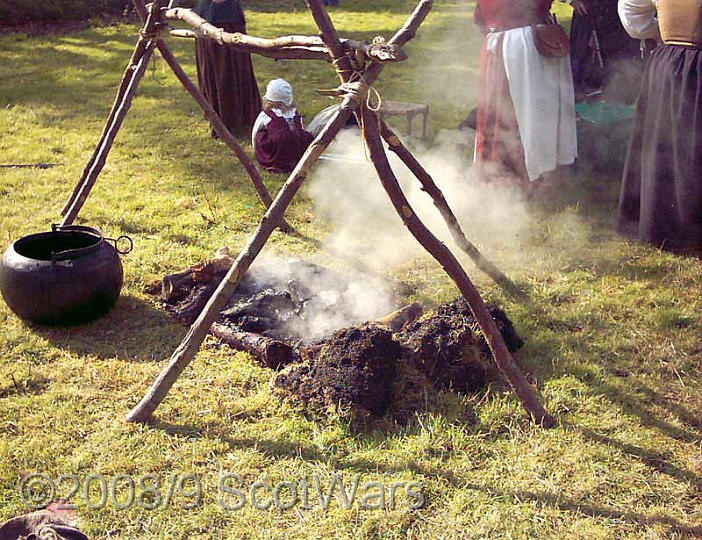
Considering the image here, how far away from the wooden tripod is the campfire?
13.9 inches

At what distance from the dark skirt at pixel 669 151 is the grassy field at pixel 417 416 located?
27 centimetres

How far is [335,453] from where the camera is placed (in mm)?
3287

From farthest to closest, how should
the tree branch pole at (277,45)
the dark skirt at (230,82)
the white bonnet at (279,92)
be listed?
the dark skirt at (230,82), the white bonnet at (279,92), the tree branch pole at (277,45)

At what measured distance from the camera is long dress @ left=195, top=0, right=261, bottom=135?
7453mm

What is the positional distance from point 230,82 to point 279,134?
1522mm

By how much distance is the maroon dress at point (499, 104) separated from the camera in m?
5.70

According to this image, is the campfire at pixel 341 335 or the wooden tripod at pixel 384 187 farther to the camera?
the campfire at pixel 341 335

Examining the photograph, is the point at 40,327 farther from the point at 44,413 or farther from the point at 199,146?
the point at 199,146

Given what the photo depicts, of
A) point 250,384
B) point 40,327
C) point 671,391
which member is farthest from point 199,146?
point 671,391

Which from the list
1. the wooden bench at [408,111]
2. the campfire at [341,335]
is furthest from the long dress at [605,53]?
the campfire at [341,335]

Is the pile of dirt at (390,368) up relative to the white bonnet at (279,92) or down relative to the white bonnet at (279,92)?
down

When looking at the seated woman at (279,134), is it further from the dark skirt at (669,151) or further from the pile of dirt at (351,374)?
the pile of dirt at (351,374)

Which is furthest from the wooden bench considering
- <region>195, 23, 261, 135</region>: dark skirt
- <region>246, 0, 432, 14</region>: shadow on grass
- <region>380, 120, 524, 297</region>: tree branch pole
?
<region>246, 0, 432, 14</region>: shadow on grass

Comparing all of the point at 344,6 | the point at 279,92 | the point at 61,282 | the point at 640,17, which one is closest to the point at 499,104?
the point at 640,17
